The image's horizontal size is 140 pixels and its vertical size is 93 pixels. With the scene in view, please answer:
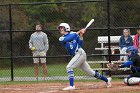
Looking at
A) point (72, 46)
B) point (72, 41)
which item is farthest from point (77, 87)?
point (72, 41)

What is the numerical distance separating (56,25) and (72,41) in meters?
5.05

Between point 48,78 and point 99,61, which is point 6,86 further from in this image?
point 99,61

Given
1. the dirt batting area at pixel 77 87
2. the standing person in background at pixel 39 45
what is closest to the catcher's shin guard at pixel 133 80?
the dirt batting area at pixel 77 87

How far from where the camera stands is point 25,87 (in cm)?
1518

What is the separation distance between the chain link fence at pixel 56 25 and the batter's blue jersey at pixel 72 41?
3293 mm

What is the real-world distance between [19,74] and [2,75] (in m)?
0.78

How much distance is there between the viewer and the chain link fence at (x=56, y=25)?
717 inches

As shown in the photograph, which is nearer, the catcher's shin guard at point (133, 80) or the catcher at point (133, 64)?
the catcher at point (133, 64)

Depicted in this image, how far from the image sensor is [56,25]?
19.0 m

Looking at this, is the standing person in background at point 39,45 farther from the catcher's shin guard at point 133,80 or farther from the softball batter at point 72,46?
the catcher's shin guard at point 133,80

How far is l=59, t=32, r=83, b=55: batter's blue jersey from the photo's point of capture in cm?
1392

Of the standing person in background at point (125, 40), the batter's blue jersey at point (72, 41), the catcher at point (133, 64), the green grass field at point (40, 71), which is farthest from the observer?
the green grass field at point (40, 71)

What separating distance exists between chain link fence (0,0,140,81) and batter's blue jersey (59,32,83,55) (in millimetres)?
3293

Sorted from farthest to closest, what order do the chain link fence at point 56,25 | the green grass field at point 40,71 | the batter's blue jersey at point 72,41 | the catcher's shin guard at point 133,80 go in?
the green grass field at point 40,71 < the chain link fence at point 56,25 < the catcher's shin guard at point 133,80 < the batter's blue jersey at point 72,41
